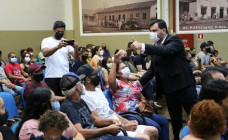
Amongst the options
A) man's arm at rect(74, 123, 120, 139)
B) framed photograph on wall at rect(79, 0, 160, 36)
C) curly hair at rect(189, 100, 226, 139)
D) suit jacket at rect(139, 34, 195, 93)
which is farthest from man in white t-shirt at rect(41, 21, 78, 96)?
framed photograph on wall at rect(79, 0, 160, 36)

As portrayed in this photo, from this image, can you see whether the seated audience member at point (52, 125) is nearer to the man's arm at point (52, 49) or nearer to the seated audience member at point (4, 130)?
the seated audience member at point (4, 130)

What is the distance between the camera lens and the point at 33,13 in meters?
10.3

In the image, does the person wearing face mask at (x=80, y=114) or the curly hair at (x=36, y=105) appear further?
the person wearing face mask at (x=80, y=114)

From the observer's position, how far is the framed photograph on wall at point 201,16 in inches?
370

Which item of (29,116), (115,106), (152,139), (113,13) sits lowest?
(152,139)

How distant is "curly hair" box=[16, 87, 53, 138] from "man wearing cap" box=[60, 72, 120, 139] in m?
0.35

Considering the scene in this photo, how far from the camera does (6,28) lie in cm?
945

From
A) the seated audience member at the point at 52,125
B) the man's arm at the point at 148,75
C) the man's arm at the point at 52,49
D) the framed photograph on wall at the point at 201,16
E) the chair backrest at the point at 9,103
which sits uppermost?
the framed photograph on wall at the point at 201,16

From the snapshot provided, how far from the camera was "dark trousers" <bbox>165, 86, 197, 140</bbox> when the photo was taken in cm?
338

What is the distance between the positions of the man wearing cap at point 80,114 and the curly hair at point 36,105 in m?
0.35

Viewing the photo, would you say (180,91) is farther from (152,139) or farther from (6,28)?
(6,28)

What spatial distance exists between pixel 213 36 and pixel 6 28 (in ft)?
22.0

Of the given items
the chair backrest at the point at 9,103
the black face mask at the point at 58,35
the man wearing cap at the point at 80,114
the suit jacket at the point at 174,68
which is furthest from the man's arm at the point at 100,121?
the black face mask at the point at 58,35

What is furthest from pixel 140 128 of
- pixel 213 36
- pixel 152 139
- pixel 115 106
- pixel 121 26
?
pixel 121 26
